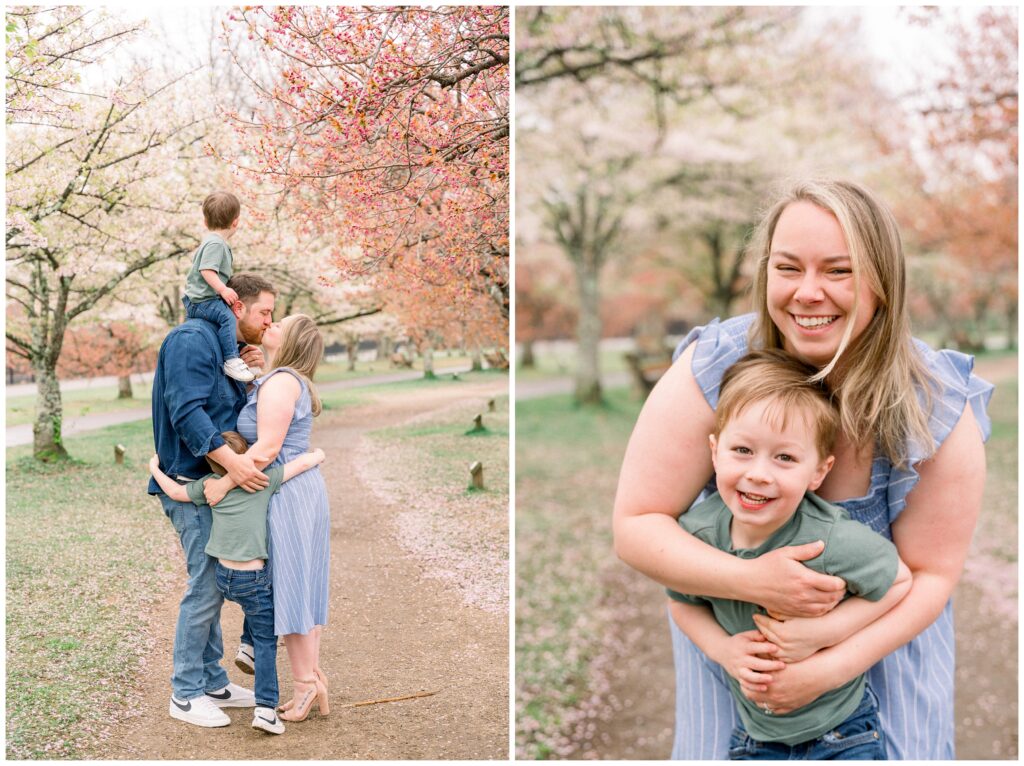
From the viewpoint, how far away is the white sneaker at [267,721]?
2.89 meters

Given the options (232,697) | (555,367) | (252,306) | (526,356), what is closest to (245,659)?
(232,697)

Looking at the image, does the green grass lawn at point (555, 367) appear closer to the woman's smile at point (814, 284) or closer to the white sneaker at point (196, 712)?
the white sneaker at point (196, 712)

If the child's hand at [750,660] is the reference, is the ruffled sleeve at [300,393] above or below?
above

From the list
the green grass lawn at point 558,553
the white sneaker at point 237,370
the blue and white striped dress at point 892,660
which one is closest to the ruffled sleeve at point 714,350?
the blue and white striped dress at point 892,660

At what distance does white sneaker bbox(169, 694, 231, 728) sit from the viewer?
9.54 ft

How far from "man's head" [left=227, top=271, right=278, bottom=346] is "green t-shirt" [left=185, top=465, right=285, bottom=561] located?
452 mm

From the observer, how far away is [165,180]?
10.0 ft

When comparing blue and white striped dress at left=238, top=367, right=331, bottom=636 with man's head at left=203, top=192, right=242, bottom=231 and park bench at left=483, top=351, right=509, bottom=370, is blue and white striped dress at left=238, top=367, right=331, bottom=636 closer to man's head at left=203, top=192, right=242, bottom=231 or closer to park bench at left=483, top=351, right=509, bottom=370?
man's head at left=203, top=192, right=242, bottom=231

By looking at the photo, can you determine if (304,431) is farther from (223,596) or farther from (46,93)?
(46,93)

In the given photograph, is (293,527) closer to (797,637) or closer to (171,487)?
(171,487)

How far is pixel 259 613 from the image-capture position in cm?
283

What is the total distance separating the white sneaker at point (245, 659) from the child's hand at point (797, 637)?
1.85 metres

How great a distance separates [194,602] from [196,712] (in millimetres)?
378

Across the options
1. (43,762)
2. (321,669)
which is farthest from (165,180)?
(43,762)
